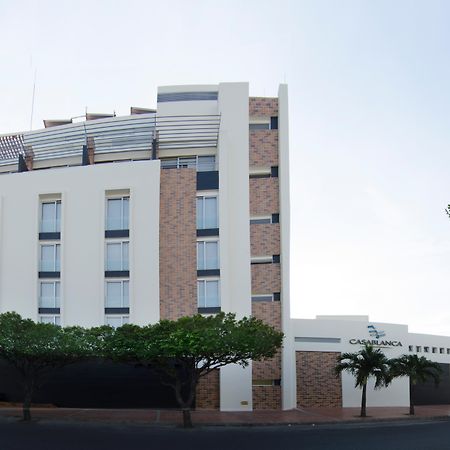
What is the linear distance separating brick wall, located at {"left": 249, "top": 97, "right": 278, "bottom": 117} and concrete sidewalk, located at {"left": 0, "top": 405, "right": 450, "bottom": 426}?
53.5ft

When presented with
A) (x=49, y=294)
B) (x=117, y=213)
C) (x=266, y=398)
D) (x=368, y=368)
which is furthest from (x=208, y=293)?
(x=368, y=368)

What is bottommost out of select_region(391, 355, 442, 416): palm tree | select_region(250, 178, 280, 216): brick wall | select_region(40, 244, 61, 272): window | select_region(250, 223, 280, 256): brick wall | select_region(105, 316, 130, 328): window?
select_region(391, 355, 442, 416): palm tree

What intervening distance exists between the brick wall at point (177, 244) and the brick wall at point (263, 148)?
3.64 meters

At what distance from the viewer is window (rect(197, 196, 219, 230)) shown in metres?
34.7

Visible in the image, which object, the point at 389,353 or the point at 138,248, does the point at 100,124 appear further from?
the point at 389,353

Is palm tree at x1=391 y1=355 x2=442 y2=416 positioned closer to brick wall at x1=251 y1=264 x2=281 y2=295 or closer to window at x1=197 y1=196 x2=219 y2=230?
brick wall at x1=251 y1=264 x2=281 y2=295

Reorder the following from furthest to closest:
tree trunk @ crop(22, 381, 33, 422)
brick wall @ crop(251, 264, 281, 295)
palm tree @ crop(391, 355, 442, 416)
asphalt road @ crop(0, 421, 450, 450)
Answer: brick wall @ crop(251, 264, 281, 295) < palm tree @ crop(391, 355, 442, 416) < tree trunk @ crop(22, 381, 33, 422) < asphalt road @ crop(0, 421, 450, 450)

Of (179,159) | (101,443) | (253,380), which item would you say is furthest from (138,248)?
(101,443)

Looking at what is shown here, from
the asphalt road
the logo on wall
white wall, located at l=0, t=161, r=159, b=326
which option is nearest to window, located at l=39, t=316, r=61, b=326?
white wall, located at l=0, t=161, r=159, b=326

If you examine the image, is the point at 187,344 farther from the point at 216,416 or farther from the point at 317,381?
the point at 317,381

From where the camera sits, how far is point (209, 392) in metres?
33.6

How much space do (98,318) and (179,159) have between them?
1054 cm

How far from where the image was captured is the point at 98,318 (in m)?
33.5

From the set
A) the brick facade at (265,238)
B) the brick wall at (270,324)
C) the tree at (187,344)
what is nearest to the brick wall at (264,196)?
the brick facade at (265,238)
